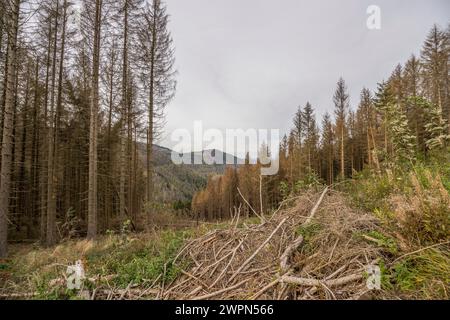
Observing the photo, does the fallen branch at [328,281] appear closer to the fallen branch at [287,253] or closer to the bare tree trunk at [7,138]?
the fallen branch at [287,253]

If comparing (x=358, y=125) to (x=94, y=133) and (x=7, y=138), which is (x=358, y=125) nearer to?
(x=94, y=133)

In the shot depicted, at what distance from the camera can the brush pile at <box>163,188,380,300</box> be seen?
2.16 metres

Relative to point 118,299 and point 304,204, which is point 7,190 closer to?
point 118,299

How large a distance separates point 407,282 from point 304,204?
161cm

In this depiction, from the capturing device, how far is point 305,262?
251cm

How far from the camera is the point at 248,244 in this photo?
3109 mm

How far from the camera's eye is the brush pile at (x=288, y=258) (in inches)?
85.1

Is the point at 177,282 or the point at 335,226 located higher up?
the point at 335,226

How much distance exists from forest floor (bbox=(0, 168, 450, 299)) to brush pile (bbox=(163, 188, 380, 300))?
0.01 metres

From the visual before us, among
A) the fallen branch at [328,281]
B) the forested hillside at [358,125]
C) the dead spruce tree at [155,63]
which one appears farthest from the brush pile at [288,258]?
the forested hillside at [358,125]

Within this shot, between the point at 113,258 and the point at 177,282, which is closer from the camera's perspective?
the point at 177,282

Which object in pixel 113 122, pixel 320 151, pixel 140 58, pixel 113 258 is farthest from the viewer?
pixel 320 151

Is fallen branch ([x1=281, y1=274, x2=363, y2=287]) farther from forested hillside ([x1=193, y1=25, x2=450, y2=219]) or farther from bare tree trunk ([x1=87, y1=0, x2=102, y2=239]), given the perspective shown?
forested hillside ([x1=193, y1=25, x2=450, y2=219])
